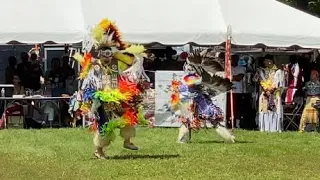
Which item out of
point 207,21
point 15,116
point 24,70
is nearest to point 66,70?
point 24,70

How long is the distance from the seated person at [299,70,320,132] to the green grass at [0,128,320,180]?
1.12 meters

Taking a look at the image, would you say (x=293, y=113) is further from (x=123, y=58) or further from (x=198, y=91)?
(x=123, y=58)

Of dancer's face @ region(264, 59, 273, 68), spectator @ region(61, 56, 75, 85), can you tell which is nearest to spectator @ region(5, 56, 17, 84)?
spectator @ region(61, 56, 75, 85)

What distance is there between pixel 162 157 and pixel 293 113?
6.67 m

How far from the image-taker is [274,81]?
15422 mm

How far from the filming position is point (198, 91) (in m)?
11.9

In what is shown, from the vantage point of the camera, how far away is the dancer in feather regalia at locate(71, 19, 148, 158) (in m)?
9.91

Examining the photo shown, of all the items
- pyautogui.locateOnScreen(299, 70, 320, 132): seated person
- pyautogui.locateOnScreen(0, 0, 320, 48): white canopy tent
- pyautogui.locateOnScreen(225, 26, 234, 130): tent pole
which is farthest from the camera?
pyautogui.locateOnScreen(299, 70, 320, 132): seated person

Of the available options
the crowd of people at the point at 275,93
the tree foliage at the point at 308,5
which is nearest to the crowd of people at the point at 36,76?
the crowd of people at the point at 275,93

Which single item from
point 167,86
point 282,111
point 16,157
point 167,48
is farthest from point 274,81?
point 16,157

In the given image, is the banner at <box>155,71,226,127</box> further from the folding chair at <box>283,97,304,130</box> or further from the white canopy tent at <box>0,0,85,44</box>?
the white canopy tent at <box>0,0,85,44</box>

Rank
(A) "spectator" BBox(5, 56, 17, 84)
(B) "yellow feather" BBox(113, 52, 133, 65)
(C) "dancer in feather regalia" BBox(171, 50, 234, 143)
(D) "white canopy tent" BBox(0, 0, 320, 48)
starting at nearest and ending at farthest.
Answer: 1. (B) "yellow feather" BBox(113, 52, 133, 65)
2. (C) "dancer in feather regalia" BBox(171, 50, 234, 143)
3. (D) "white canopy tent" BBox(0, 0, 320, 48)
4. (A) "spectator" BBox(5, 56, 17, 84)

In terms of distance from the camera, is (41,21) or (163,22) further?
(163,22)

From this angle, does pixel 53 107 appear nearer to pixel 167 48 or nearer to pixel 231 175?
pixel 167 48
